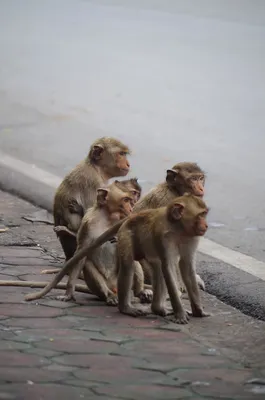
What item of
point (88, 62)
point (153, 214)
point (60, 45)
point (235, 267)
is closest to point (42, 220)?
point (235, 267)

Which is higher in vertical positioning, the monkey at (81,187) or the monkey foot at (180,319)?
the monkey at (81,187)

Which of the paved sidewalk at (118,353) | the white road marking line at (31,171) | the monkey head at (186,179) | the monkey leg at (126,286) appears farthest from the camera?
the white road marking line at (31,171)

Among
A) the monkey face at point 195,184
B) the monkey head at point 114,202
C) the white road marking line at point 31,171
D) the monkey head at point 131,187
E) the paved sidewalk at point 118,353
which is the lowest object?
the paved sidewalk at point 118,353

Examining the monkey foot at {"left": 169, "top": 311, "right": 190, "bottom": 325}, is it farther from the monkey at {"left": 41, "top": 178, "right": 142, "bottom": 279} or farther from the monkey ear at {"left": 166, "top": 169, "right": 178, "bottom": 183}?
the monkey ear at {"left": 166, "top": 169, "right": 178, "bottom": 183}

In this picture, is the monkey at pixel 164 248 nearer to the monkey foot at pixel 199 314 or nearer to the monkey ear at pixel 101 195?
the monkey foot at pixel 199 314

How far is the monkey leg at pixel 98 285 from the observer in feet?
26.2

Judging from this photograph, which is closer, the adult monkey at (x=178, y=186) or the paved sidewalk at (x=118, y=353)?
the paved sidewalk at (x=118, y=353)

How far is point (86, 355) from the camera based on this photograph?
6824 mm

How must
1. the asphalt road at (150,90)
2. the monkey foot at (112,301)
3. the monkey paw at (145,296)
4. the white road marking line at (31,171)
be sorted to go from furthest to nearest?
the asphalt road at (150,90)
the white road marking line at (31,171)
the monkey paw at (145,296)
the monkey foot at (112,301)

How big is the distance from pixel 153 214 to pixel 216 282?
1.08 meters

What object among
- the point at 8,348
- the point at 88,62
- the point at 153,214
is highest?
the point at 88,62

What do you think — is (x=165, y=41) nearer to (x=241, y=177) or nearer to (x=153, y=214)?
(x=241, y=177)

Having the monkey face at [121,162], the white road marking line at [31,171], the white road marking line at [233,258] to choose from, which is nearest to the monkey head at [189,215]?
the white road marking line at [233,258]

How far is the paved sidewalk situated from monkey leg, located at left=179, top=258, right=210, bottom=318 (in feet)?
0.29
